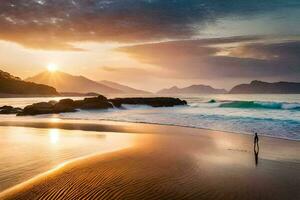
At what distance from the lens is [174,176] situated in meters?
12.9

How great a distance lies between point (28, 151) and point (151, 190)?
9799 mm

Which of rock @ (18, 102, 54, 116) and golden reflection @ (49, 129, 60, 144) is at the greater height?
rock @ (18, 102, 54, 116)

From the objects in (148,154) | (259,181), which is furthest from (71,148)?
(259,181)

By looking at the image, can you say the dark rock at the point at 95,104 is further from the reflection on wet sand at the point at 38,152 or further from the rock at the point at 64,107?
the reflection on wet sand at the point at 38,152

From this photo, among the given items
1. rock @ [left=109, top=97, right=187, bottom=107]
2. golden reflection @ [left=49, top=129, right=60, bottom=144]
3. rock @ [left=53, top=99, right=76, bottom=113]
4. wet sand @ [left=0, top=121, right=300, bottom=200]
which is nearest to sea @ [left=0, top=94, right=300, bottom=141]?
rock @ [left=53, top=99, right=76, bottom=113]

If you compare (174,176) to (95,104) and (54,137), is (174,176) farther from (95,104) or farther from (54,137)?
(95,104)

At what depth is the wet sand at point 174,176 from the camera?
1059cm

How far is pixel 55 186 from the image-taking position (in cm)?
1116

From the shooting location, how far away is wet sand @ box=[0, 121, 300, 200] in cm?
1059

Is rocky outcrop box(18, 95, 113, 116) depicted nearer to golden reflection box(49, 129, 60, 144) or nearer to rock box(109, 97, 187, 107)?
rock box(109, 97, 187, 107)

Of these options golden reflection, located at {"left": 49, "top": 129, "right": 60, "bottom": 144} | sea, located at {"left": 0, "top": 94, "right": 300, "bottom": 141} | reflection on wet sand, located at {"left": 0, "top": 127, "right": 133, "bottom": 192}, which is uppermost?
sea, located at {"left": 0, "top": 94, "right": 300, "bottom": 141}

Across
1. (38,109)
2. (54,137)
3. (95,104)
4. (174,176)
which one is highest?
(95,104)

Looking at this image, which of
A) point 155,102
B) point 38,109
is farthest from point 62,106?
→ point 155,102

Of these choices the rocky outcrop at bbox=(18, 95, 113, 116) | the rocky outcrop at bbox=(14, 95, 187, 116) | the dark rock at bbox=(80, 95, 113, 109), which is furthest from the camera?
the dark rock at bbox=(80, 95, 113, 109)
